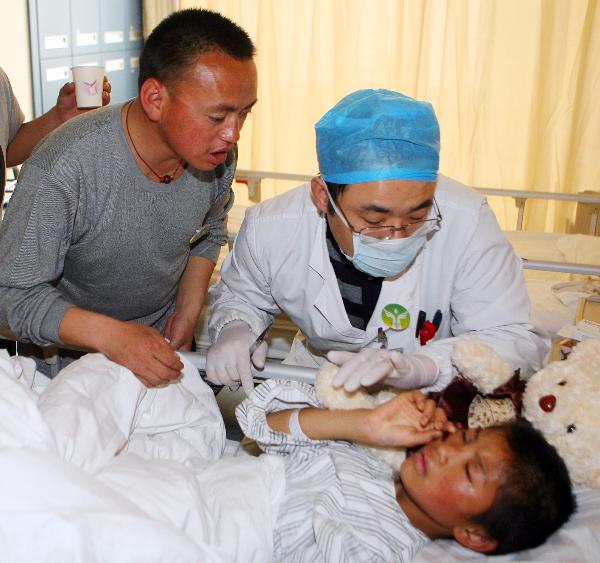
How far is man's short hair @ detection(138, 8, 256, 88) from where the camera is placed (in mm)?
1615

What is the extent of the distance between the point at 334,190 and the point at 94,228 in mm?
612

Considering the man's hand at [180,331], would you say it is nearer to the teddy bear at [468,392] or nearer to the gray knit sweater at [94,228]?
the gray knit sweater at [94,228]

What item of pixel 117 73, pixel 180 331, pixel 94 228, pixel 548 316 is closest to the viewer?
pixel 94 228

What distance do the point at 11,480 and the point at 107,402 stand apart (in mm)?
316

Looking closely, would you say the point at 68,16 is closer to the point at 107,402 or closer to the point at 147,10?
the point at 147,10

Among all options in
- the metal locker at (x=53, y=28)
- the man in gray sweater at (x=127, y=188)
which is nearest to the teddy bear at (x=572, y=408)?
the man in gray sweater at (x=127, y=188)

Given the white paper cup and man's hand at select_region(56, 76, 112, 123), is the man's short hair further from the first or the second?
man's hand at select_region(56, 76, 112, 123)

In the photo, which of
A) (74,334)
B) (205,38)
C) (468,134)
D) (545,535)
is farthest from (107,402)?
(468,134)

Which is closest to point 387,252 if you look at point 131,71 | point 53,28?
point 53,28

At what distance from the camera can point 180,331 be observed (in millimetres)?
2006

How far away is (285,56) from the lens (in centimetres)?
448

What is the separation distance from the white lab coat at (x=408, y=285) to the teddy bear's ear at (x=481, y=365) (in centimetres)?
9

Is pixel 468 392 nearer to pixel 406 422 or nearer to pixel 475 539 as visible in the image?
pixel 406 422

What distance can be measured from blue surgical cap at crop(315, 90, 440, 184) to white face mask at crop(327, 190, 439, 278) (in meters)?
0.12
